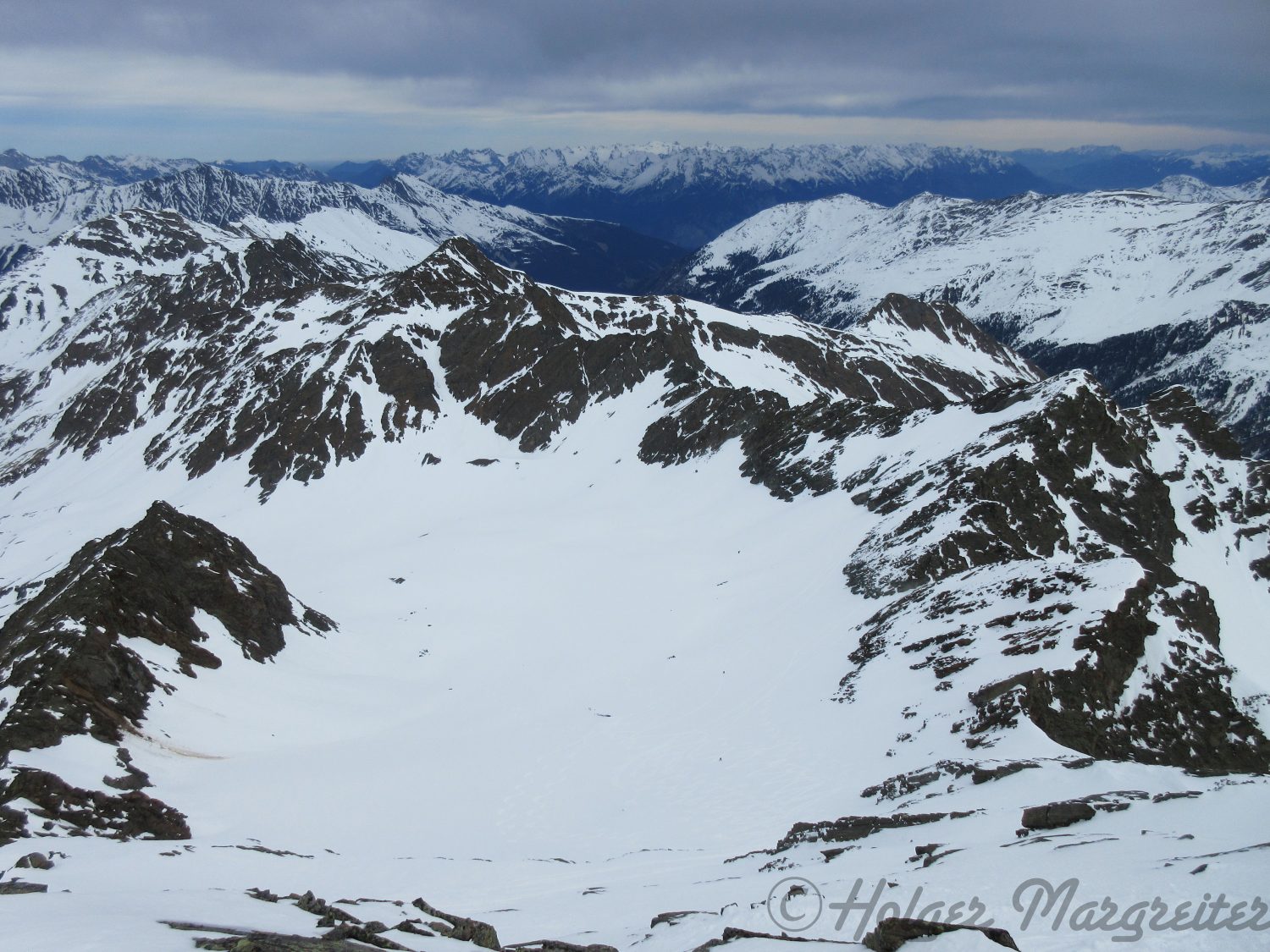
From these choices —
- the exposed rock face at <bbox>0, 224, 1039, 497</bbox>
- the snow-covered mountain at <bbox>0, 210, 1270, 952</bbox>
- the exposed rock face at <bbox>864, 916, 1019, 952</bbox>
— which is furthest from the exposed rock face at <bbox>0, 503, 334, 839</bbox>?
the exposed rock face at <bbox>0, 224, 1039, 497</bbox>

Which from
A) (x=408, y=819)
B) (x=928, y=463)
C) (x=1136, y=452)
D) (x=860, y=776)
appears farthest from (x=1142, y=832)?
(x=1136, y=452)

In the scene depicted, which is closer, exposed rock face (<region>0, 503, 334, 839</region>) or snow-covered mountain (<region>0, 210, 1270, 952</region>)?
snow-covered mountain (<region>0, 210, 1270, 952</region>)

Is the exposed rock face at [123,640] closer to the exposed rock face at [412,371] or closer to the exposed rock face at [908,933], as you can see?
the exposed rock face at [908,933]

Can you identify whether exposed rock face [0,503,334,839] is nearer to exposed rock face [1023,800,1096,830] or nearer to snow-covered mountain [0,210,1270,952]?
snow-covered mountain [0,210,1270,952]

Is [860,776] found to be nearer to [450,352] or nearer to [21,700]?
[21,700]
